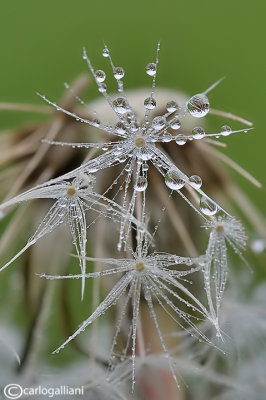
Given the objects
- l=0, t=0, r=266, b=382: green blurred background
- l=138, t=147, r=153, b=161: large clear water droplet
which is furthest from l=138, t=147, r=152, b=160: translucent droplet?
l=0, t=0, r=266, b=382: green blurred background

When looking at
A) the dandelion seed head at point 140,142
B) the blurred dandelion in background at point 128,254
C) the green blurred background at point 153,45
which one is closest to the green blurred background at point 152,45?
the green blurred background at point 153,45

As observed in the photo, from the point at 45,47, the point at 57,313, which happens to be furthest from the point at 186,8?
the point at 57,313

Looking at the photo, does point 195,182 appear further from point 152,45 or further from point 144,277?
point 152,45

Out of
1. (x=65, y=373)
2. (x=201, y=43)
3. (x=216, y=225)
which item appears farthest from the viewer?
(x=201, y=43)

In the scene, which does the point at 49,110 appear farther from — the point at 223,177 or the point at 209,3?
the point at 209,3

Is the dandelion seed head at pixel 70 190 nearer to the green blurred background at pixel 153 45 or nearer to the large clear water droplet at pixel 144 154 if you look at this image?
the large clear water droplet at pixel 144 154

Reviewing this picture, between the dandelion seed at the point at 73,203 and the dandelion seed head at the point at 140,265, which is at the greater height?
the dandelion seed at the point at 73,203

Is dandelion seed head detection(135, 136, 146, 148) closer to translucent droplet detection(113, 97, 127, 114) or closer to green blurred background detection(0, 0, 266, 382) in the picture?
translucent droplet detection(113, 97, 127, 114)

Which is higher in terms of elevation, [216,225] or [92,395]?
[216,225]
